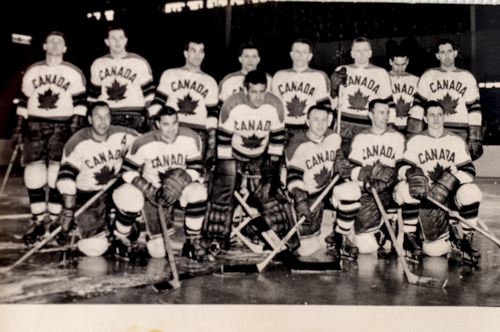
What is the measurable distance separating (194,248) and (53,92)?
1339mm

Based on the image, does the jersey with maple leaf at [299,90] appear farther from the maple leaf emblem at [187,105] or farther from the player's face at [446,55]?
the player's face at [446,55]

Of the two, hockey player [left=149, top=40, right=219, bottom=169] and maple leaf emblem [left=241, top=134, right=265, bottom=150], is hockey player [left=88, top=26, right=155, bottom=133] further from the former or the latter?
maple leaf emblem [left=241, top=134, right=265, bottom=150]

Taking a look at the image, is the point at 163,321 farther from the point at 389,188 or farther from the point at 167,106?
the point at 389,188

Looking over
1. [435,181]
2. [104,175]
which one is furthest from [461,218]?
[104,175]

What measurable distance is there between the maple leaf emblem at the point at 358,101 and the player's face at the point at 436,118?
432mm

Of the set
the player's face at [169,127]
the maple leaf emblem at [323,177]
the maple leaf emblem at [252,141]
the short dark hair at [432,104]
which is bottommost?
the maple leaf emblem at [323,177]

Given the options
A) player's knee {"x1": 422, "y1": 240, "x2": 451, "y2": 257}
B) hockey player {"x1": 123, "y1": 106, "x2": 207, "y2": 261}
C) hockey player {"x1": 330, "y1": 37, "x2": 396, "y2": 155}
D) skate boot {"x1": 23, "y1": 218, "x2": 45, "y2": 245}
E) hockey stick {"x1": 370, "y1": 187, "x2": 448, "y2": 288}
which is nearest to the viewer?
hockey stick {"x1": 370, "y1": 187, "x2": 448, "y2": 288}

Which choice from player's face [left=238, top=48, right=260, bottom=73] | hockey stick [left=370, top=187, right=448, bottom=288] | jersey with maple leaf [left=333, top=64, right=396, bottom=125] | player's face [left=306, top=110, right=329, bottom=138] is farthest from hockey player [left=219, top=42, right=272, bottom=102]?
hockey stick [left=370, top=187, right=448, bottom=288]

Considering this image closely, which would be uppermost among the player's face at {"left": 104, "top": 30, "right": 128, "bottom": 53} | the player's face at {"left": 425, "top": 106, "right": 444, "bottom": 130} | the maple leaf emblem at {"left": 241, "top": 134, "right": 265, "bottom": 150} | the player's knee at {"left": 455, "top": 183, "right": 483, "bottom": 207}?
the player's face at {"left": 104, "top": 30, "right": 128, "bottom": 53}

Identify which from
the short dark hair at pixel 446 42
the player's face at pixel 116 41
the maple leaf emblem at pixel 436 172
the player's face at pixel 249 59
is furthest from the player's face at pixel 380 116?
the player's face at pixel 116 41

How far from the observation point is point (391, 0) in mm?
3221

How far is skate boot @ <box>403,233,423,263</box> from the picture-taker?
10.6 feet

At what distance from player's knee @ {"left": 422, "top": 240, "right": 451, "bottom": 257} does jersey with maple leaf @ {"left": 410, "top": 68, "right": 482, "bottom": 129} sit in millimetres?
790

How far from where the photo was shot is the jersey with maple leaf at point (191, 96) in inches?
133
